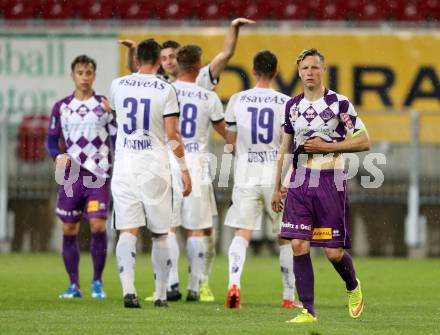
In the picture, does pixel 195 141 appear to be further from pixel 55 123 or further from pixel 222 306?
pixel 222 306

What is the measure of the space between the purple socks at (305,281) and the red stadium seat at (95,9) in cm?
1293

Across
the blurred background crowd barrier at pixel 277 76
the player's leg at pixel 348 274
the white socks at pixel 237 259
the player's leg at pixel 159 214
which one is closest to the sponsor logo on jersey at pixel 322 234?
the player's leg at pixel 348 274

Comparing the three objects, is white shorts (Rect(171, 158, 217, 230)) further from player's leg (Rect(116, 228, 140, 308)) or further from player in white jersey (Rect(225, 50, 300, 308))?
player's leg (Rect(116, 228, 140, 308))

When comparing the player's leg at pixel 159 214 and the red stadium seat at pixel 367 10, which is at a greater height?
the red stadium seat at pixel 367 10

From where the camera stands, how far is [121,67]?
2009 centimetres

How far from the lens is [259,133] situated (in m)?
11.4

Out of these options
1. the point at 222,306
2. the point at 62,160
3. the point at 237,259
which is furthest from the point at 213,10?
the point at 222,306

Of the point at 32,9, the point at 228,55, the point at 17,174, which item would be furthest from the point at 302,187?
the point at 32,9

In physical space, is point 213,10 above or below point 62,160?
above

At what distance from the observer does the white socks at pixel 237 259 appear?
10.8 metres

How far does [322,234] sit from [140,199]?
1790mm

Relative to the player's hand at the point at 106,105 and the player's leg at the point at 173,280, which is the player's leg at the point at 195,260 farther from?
the player's hand at the point at 106,105

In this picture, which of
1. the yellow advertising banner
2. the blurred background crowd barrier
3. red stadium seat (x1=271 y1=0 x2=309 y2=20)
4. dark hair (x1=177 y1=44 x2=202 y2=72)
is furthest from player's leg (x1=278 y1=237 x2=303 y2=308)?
red stadium seat (x1=271 y1=0 x2=309 y2=20)

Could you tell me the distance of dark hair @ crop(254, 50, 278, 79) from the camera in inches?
444
